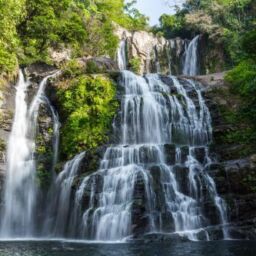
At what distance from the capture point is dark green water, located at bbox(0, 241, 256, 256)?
12.5 m

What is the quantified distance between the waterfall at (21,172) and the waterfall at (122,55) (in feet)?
37.4

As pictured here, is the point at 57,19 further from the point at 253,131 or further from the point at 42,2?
the point at 253,131

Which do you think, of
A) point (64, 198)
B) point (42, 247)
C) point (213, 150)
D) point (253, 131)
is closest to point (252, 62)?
point (253, 131)

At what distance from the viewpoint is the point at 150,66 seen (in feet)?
120

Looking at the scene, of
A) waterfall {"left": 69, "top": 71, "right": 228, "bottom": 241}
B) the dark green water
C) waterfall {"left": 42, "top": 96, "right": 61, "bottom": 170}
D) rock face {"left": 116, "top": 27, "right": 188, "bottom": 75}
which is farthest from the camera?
rock face {"left": 116, "top": 27, "right": 188, "bottom": 75}

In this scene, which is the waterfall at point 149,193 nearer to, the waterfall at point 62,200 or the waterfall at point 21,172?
the waterfall at point 62,200

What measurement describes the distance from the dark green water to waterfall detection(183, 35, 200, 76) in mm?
22663

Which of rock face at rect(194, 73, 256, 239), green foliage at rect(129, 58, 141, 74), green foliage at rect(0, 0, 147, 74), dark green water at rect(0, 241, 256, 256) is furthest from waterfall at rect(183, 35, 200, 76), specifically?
dark green water at rect(0, 241, 256, 256)

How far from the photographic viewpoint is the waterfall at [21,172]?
63.2 ft

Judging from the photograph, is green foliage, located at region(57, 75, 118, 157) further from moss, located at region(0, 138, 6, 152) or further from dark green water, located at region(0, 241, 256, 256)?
dark green water, located at region(0, 241, 256, 256)

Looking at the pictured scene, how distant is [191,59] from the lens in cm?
3631

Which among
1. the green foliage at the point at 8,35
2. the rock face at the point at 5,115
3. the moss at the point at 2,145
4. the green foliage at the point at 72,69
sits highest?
the green foliage at the point at 8,35

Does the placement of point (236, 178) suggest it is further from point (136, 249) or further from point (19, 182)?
point (19, 182)

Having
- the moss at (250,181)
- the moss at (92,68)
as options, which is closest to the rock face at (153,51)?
the moss at (92,68)
